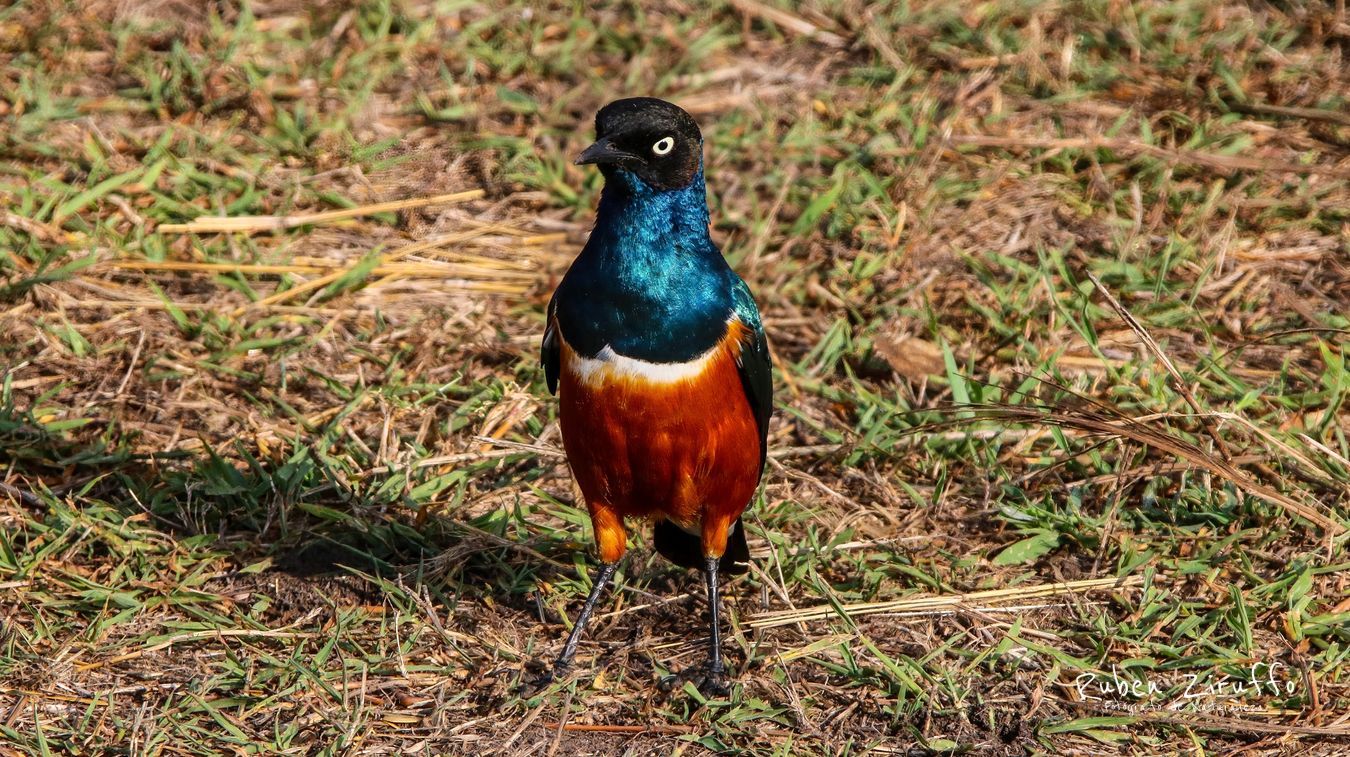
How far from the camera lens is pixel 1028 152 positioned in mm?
7195

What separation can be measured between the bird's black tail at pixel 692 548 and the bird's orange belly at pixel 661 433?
0.25 meters

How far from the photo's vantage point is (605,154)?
4305 mm

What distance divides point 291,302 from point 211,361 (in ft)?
1.82

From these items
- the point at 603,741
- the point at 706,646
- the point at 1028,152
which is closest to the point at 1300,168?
the point at 1028,152

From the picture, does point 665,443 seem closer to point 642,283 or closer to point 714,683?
point 642,283

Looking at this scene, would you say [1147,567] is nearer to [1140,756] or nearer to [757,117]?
[1140,756]

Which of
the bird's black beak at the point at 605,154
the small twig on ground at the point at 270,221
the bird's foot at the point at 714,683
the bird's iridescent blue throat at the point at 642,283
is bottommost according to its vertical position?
the bird's foot at the point at 714,683

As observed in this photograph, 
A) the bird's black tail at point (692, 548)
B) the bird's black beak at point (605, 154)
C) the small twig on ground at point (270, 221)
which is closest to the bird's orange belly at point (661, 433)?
the bird's black tail at point (692, 548)

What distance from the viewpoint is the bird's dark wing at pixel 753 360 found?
4586 mm

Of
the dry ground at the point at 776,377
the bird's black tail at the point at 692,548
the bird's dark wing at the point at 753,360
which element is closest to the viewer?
the dry ground at the point at 776,377

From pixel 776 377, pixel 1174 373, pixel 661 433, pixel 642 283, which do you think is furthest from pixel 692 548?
pixel 1174 373

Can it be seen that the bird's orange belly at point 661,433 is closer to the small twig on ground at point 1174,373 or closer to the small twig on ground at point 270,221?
the small twig on ground at point 1174,373

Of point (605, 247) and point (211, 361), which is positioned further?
point (211, 361)

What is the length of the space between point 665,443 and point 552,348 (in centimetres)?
56
